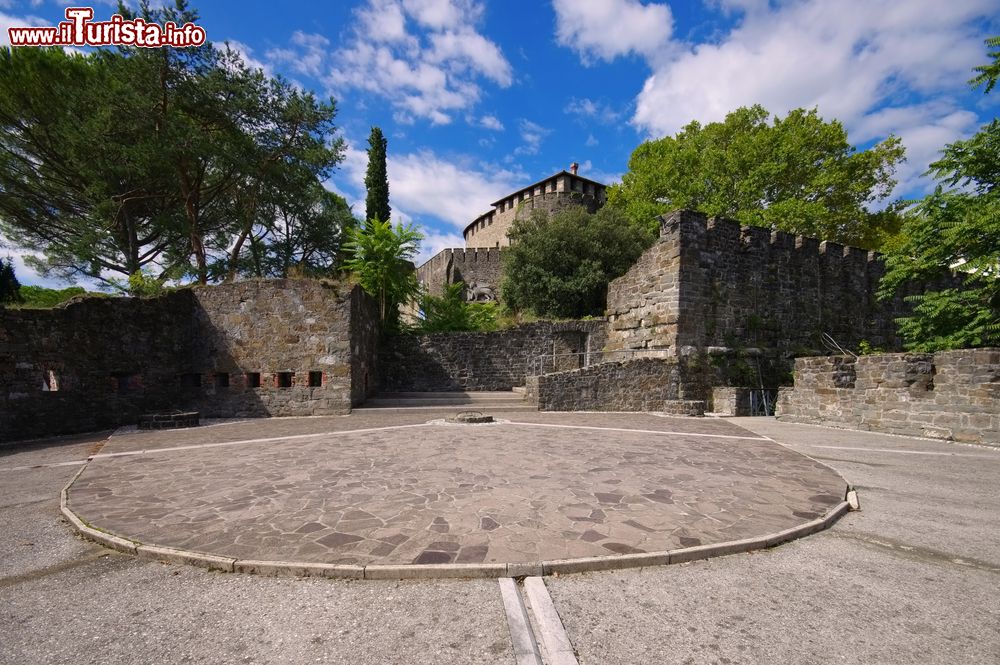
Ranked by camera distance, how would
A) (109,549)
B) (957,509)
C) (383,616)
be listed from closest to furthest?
(383,616) → (109,549) → (957,509)

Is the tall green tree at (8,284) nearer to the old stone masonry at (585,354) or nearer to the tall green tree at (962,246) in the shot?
the old stone masonry at (585,354)

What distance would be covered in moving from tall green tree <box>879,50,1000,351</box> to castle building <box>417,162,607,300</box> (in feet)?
82.7

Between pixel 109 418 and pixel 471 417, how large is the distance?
27.2 feet

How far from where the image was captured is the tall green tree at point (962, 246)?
9500mm

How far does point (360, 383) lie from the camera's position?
11.8 metres

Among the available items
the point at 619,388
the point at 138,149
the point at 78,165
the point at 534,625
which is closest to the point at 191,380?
the point at 138,149

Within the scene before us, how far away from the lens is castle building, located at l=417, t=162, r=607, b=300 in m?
35.7

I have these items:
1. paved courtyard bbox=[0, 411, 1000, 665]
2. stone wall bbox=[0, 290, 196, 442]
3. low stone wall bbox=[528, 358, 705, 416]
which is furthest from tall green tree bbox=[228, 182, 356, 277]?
paved courtyard bbox=[0, 411, 1000, 665]

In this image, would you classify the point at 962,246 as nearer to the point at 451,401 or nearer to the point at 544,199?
the point at 451,401

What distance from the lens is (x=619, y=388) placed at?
11852mm

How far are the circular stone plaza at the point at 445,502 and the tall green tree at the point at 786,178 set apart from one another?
18.0 m

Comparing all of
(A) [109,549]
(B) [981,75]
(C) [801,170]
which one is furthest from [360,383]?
(C) [801,170]

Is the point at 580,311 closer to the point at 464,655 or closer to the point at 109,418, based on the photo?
the point at 109,418

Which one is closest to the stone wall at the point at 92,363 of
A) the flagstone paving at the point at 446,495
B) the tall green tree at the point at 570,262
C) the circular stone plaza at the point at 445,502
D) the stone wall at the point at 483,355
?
the flagstone paving at the point at 446,495
